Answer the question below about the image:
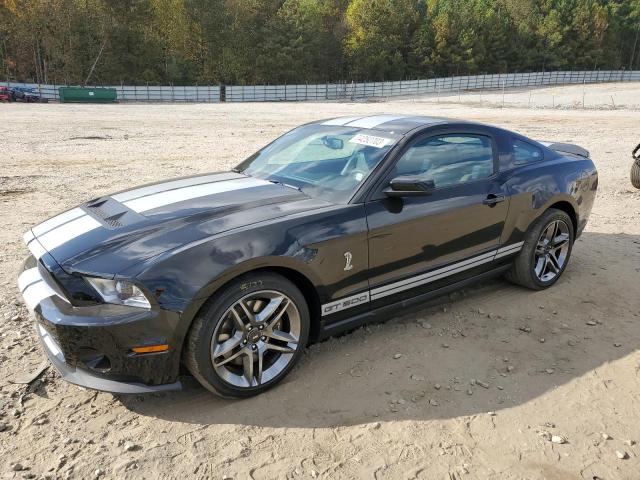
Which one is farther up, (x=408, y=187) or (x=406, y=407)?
(x=408, y=187)

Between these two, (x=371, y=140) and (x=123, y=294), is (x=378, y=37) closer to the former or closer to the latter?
(x=371, y=140)

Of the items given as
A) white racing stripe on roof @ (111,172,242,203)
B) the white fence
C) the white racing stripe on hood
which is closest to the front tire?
the white racing stripe on hood

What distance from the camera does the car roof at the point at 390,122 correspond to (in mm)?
3723

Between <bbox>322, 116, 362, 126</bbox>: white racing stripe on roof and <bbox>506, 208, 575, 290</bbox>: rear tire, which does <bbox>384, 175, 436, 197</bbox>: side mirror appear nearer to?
<bbox>322, 116, 362, 126</bbox>: white racing stripe on roof

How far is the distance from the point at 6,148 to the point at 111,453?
1250cm

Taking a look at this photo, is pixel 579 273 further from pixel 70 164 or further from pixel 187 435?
pixel 70 164

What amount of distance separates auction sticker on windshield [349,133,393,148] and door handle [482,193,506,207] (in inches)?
35.9

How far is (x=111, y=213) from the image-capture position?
3.21 meters

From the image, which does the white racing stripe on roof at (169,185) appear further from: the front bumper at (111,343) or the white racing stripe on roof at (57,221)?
the front bumper at (111,343)

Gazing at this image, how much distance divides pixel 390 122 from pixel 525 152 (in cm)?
132

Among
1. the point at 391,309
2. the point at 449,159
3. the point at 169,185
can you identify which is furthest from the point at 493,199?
the point at 169,185

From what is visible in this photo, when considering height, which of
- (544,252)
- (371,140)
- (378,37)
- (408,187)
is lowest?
(544,252)

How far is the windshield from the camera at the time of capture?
11.2ft

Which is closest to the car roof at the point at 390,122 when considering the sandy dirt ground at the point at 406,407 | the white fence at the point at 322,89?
the sandy dirt ground at the point at 406,407
